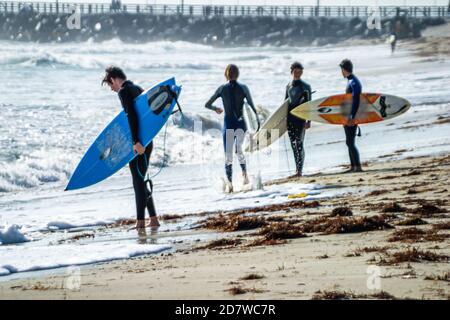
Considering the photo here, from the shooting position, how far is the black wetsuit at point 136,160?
323 inches

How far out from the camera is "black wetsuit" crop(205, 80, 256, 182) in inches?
432

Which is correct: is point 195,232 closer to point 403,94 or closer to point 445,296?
point 445,296

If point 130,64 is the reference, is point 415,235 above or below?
above

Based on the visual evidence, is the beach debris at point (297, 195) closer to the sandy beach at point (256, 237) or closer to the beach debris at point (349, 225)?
the sandy beach at point (256, 237)

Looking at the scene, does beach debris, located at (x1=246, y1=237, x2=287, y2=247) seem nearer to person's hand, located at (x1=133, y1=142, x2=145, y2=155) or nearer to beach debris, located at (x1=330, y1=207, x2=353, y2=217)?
beach debris, located at (x1=330, y1=207, x2=353, y2=217)

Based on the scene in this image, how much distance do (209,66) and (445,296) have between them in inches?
1972

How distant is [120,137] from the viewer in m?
9.35

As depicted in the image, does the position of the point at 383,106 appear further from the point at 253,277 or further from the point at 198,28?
the point at 198,28

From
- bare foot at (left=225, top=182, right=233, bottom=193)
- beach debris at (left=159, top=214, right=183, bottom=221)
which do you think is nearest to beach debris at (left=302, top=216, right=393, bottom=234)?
beach debris at (left=159, top=214, right=183, bottom=221)

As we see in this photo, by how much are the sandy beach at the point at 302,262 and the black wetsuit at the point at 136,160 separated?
599 millimetres

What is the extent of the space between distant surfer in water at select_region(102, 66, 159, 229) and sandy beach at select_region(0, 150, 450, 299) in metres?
0.59

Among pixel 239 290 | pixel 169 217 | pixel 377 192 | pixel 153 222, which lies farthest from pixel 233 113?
pixel 239 290

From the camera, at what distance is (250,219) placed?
7680 millimetres

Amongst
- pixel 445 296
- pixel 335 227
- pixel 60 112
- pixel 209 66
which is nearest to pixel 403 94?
pixel 60 112
